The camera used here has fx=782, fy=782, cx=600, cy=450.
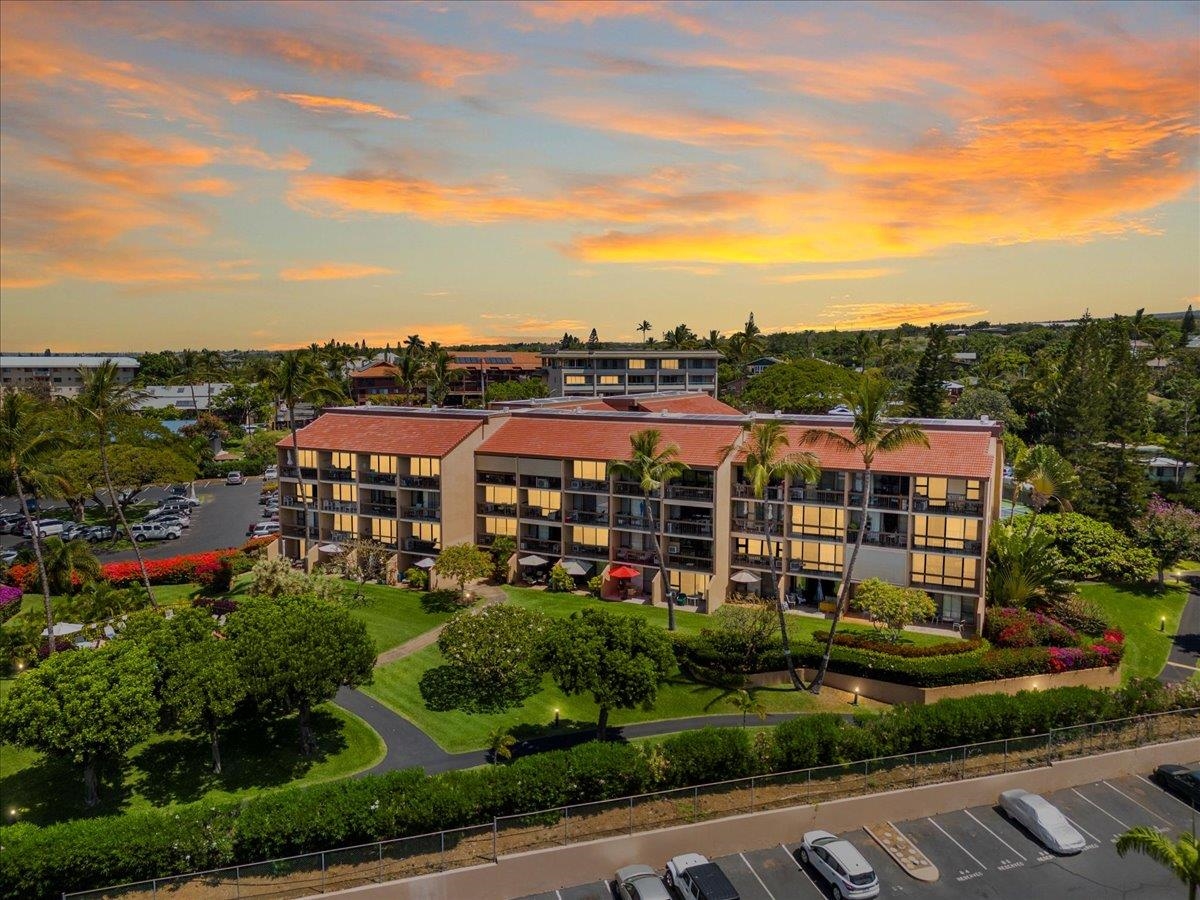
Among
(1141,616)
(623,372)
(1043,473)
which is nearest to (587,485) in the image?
(1043,473)

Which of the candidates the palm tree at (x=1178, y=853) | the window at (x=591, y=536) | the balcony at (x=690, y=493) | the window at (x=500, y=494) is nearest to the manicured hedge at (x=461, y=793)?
the palm tree at (x=1178, y=853)

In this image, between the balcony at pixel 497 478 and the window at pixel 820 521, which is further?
the balcony at pixel 497 478

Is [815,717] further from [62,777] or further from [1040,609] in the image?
[62,777]

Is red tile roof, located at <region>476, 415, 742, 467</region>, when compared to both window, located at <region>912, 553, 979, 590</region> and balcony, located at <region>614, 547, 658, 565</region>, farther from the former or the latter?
window, located at <region>912, 553, 979, 590</region>

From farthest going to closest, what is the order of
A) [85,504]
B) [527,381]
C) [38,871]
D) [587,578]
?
[527,381] < [85,504] < [587,578] < [38,871]

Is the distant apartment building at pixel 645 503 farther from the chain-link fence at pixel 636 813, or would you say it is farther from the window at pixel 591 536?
the chain-link fence at pixel 636 813

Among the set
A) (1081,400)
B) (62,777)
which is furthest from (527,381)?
(62,777)

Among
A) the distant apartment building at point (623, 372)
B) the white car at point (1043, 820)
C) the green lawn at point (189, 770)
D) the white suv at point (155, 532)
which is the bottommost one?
the white car at point (1043, 820)
